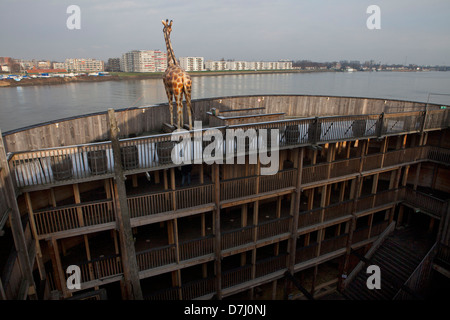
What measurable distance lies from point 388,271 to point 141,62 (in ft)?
434

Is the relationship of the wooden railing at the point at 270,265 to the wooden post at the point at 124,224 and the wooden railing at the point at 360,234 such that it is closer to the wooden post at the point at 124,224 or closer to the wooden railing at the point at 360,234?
the wooden railing at the point at 360,234

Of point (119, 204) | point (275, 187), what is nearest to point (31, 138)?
point (119, 204)

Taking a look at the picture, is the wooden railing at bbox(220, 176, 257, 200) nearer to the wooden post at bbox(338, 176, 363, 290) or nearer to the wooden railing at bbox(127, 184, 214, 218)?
the wooden railing at bbox(127, 184, 214, 218)

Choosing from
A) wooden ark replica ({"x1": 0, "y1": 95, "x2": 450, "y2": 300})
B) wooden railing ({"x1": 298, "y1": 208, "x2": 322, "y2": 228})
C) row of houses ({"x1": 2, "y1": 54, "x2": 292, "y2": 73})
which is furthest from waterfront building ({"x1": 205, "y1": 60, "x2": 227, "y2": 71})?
wooden railing ({"x1": 298, "y1": 208, "x2": 322, "y2": 228})

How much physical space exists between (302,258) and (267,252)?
1.94 meters

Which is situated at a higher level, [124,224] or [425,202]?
[124,224]

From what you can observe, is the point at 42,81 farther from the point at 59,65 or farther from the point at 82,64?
the point at 59,65

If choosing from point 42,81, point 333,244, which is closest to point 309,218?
point 333,244

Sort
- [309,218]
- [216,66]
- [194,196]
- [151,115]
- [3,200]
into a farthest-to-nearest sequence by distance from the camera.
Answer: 1. [216,66]
2. [151,115]
3. [309,218]
4. [194,196]
5. [3,200]

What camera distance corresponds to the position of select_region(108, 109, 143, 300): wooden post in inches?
380

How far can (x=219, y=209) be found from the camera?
511 inches

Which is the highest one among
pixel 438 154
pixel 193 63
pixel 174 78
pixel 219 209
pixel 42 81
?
pixel 193 63

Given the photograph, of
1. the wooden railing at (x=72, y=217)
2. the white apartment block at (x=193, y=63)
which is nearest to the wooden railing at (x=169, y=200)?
the wooden railing at (x=72, y=217)
